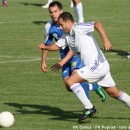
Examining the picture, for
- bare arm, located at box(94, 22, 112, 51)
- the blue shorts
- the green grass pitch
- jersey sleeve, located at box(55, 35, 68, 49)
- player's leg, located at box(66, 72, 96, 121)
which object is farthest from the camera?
the blue shorts

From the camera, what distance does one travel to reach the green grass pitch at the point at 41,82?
11117 mm

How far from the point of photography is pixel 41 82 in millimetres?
15109

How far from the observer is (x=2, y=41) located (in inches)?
849

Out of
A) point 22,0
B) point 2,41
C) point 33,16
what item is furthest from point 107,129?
point 22,0

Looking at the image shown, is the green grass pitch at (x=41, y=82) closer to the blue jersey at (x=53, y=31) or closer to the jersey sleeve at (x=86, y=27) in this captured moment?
the blue jersey at (x=53, y=31)

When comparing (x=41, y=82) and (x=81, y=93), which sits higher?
(x=81, y=93)

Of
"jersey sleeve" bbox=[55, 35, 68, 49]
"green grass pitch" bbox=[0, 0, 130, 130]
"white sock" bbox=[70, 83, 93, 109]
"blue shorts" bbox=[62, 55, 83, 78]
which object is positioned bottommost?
"green grass pitch" bbox=[0, 0, 130, 130]

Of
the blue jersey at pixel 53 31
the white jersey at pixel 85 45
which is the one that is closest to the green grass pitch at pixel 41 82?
the white jersey at pixel 85 45

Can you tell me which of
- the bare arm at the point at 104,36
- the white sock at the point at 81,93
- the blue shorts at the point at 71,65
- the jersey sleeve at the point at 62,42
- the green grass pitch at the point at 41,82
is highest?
the bare arm at the point at 104,36

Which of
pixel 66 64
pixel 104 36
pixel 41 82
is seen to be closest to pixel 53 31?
pixel 66 64

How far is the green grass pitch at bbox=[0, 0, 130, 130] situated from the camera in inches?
438

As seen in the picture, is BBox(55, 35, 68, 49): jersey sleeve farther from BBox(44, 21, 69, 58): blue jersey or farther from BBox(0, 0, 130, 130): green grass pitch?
BBox(0, 0, 130, 130): green grass pitch

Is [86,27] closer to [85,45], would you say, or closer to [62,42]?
[85,45]

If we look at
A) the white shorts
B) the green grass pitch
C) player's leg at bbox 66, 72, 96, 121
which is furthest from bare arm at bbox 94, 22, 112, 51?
the green grass pitch
